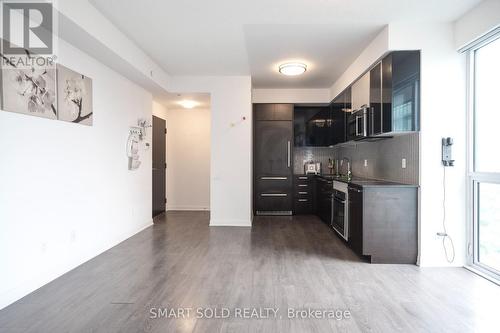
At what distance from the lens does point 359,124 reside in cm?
405

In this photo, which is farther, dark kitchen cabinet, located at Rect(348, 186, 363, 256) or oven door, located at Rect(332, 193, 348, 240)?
oven door, located at Rect(332, 193, 348, 240)

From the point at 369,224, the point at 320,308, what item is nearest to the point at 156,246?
the point at 320,308

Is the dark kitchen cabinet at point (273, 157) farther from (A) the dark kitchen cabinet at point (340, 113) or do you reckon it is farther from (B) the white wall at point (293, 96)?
(A) the dark kitchen cabinet at point (340, 113)

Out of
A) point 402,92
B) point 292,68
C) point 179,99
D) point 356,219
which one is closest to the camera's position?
point 402,92

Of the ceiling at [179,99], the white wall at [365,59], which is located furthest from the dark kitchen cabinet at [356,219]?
the ceiling at [179,99]

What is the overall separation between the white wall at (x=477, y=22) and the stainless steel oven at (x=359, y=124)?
3.94ft

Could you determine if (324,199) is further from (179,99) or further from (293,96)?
(179,99)

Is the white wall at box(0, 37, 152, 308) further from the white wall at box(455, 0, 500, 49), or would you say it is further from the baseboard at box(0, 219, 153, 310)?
the white wall at box(455, 0, 500, 49)

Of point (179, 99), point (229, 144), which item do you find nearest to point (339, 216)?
point (229, 144)

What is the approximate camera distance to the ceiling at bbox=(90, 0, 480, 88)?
2.90 m

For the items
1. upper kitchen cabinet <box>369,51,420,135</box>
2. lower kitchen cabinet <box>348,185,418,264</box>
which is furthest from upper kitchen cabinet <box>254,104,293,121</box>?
lower kitchen cabinet <box>348,185,418,264</box>

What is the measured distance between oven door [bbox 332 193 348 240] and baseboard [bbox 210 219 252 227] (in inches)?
62.0

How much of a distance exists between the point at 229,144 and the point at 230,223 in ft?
4.88

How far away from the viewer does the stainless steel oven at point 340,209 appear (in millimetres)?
3990
